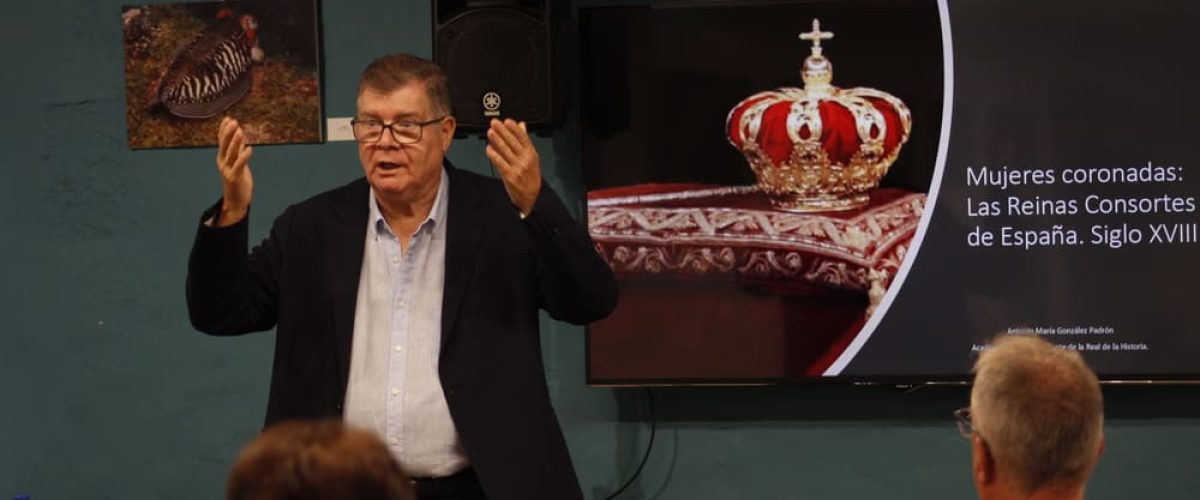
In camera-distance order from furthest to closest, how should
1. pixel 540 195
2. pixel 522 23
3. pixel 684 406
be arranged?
pixel 684 406, pixel 522 23, pixel 540 195

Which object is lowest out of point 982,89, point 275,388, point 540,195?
point 275,388

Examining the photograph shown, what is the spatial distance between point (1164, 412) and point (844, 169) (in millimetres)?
1127

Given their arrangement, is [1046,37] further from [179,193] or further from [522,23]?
[179,193]

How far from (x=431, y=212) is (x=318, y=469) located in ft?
5.18

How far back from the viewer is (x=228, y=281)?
2.68 meters

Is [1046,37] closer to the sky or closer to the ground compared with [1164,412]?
closer to the sky

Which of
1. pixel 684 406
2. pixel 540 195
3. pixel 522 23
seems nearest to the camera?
pixel 540 195

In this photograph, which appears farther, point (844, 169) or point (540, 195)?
point (844, 169)

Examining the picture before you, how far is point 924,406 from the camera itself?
4133 millimetres

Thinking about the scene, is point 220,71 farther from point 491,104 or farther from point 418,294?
point 418,294

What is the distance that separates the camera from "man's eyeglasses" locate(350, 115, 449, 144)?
2.73m

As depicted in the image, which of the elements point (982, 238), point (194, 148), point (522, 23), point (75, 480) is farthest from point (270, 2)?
point (982, 238)

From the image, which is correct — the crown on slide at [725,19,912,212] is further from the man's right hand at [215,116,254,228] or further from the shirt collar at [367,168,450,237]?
the man's right hand at [215,116,254,228]

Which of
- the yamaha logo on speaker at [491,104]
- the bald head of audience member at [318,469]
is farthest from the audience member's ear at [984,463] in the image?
the yamaha logo on speaker at [491,104]
